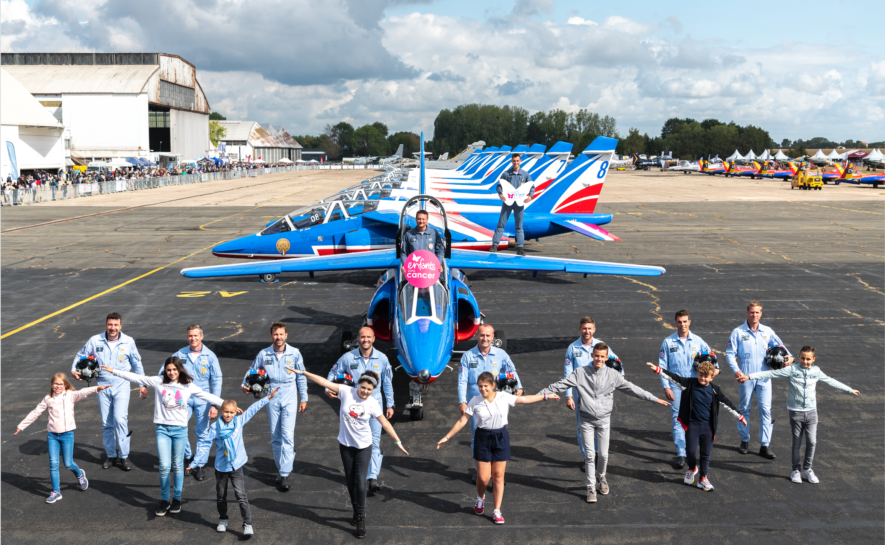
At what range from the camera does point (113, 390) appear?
313 inches

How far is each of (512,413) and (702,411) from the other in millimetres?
3459

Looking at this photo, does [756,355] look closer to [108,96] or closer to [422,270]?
[422,270]

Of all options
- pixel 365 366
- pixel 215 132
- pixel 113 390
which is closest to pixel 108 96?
pixel 215 132

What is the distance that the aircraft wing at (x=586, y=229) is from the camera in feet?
65.9

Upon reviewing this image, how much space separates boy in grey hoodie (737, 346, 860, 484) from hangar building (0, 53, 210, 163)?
9291 centimetres

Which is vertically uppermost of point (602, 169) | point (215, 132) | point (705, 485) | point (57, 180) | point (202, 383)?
point (215, 132)

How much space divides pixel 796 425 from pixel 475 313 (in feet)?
17.5

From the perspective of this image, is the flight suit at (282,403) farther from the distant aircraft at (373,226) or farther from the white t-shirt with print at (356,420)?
the distant aircraft at (373,226)

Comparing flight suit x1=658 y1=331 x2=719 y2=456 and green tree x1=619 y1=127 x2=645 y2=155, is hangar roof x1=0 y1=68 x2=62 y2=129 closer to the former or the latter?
flight suit x1=658 y1=331 x2=719 y2=456

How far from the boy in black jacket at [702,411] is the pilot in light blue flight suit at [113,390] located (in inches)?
266

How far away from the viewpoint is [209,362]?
7895 millimetres

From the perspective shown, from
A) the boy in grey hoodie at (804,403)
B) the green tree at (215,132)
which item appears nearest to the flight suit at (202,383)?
the boy in grey hoodie at (804,403)

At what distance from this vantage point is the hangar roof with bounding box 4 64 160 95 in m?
88.7

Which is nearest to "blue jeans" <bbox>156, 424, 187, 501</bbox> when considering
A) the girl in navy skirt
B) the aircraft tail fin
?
the girl in navy skirt
